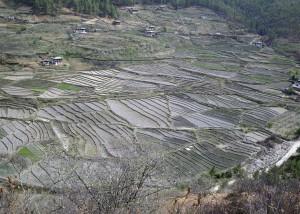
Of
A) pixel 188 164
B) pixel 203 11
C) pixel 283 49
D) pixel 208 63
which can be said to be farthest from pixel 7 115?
pixel 203 11

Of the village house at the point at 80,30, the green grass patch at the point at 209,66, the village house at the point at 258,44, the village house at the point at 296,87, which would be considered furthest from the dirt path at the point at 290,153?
the village house at the point at 80,30

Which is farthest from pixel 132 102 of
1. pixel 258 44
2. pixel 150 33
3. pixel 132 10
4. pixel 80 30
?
pixel 132 10

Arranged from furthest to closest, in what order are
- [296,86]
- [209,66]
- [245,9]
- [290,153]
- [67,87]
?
[245,9] < [209,66] < [296,86] < [67,87] < [290,153]

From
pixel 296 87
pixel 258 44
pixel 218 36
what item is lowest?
pixel 296 87

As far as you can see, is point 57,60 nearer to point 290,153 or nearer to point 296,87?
point 296,87

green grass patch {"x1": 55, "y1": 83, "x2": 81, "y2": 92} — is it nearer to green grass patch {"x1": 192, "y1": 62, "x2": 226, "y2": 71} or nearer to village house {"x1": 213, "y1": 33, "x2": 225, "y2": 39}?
green grass patch {"x1": 192, "y1": 62, "x2": 226, "y2": 71}

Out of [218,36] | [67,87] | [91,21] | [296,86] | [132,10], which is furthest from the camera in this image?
[132,10]

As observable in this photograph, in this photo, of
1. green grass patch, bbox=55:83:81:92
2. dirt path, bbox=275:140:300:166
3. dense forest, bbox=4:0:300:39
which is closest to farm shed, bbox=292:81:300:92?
dirt path, bbox=275:140:300:166
